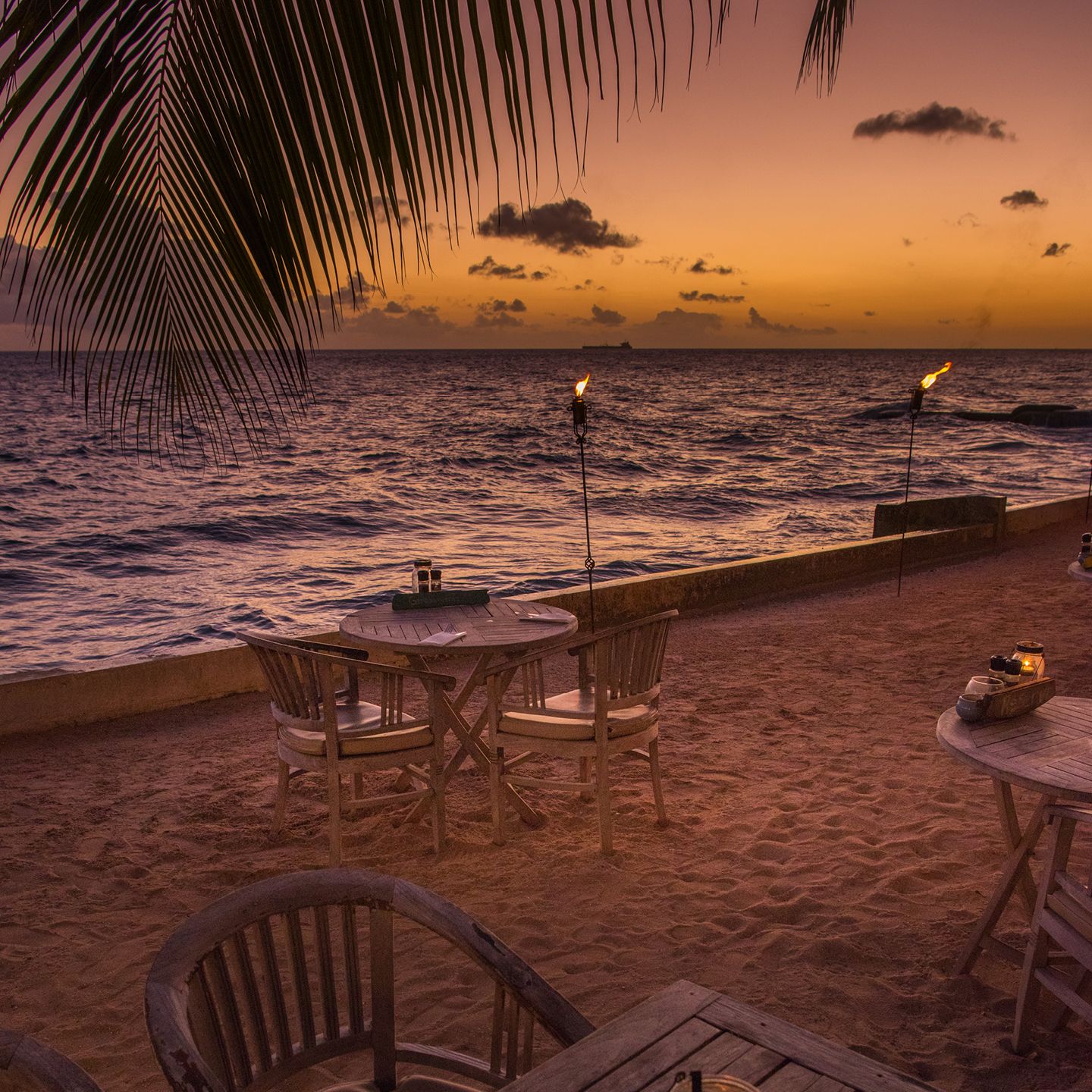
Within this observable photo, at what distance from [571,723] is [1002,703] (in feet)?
5.38

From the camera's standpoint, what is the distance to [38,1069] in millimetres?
1294

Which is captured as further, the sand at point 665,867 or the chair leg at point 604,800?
the chair leg at point 604,800

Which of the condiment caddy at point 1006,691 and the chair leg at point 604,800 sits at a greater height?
the condiment caddy at point 1006,691

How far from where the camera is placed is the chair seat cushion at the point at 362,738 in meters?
3.76

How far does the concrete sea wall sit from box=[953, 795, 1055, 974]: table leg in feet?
13.6

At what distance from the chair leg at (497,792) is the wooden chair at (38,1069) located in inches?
108

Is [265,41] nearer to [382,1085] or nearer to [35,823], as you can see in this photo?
[382,1085]

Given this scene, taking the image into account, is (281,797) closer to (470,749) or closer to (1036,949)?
(470,749)

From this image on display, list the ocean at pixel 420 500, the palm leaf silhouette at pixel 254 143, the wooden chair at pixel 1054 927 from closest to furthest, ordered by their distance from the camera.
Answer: the palm leaf silhouette at pixel 254 143 → the wooden chair at pixel 1054 927 → the ocean at pixel 420 500

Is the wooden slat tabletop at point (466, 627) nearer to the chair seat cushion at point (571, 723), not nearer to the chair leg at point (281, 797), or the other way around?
the chair seat cushion at point (571, 723)

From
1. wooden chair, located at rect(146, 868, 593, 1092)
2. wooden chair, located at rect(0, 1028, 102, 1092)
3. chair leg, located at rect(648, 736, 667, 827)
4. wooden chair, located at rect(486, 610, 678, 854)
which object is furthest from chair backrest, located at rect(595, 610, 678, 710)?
wooden chair, located at rect(0, 1028, 102, 1092)

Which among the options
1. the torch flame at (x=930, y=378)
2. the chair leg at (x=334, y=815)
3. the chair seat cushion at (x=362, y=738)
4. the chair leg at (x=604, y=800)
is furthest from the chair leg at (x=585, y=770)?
the torch flame at (x=930, y=378)

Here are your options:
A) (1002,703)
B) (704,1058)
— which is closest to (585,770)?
(1002,703)

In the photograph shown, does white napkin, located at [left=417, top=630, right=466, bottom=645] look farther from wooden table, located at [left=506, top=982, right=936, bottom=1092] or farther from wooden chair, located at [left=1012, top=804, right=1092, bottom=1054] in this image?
wooden table, located at [left=506, top=982, right=936, bottom=1092]
